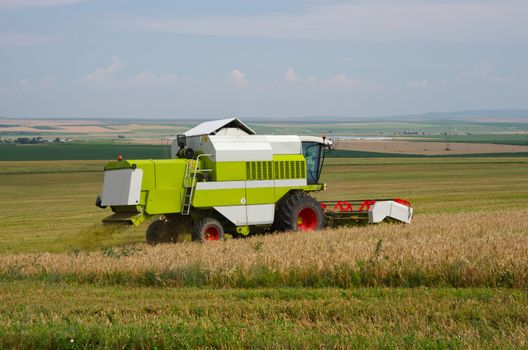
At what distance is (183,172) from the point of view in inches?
697

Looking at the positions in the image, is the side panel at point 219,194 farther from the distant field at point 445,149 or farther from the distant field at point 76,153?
the distant field at point 445,149

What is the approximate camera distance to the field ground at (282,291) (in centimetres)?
827

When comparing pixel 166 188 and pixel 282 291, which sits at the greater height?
pixel 166 188

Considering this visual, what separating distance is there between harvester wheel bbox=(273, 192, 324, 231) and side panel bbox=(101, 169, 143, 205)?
3.75m

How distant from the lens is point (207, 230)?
1784 cm

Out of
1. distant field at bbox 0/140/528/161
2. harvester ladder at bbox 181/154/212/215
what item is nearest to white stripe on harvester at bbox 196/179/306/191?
harvester ladder at bbox 181/154/212/215

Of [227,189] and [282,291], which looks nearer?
[282,291]

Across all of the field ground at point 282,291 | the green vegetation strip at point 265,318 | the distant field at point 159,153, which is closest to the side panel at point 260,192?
the field ground at point 282,291

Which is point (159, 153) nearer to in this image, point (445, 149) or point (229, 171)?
point (445, 149)

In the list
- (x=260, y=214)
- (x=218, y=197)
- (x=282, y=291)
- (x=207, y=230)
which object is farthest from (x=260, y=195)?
(x=282, y=291)

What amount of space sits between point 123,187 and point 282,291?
695cm

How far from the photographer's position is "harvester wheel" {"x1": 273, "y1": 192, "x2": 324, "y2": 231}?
62.1ft

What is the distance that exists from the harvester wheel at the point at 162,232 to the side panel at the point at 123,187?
67.2 inches

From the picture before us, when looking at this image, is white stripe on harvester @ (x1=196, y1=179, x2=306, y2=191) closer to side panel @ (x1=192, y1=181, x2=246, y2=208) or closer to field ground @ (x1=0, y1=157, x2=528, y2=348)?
side panel @ (x1=192, y1=181, x2=246, y2=208)
